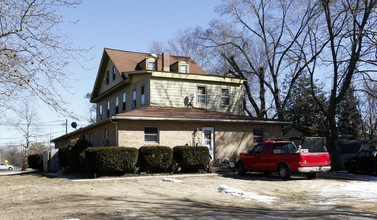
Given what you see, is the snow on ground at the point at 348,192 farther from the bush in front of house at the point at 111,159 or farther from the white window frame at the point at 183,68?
the white window frame at the point at 183,68

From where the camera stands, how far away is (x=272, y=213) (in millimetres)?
8828

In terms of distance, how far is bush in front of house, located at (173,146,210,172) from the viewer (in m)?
18.5

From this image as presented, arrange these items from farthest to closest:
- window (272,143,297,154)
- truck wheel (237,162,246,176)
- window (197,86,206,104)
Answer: window (197,86,206,104), truck wheel (237,162,246,176), window (272,143,297,154)

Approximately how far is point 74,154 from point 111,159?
5.79m

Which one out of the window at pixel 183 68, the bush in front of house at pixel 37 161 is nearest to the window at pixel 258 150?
the window at pixel 183 68

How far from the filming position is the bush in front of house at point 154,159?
17906 millimetres

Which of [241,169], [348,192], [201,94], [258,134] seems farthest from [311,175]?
[201,94]

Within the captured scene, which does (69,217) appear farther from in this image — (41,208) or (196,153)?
(196,153)

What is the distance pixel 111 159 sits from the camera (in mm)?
16672

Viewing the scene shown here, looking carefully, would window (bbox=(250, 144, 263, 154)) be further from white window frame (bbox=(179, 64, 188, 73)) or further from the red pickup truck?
white window frame (bbox=(179, 64, 188, 73))

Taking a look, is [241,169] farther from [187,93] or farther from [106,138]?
[106,138]

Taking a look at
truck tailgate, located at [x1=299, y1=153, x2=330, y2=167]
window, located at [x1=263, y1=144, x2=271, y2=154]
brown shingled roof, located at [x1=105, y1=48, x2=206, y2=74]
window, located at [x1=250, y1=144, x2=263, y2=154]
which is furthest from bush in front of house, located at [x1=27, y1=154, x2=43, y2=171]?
truck tailgate, located at [x1=299, y1=153, x2=330, y2=167]

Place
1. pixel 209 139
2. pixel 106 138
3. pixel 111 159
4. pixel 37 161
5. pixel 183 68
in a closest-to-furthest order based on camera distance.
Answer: pixel 111 159, pixel 209 139, pixel 106 138, pixel 183 68, pixel 37 161

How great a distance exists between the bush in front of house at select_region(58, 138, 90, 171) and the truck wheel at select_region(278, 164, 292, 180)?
1079 cm
